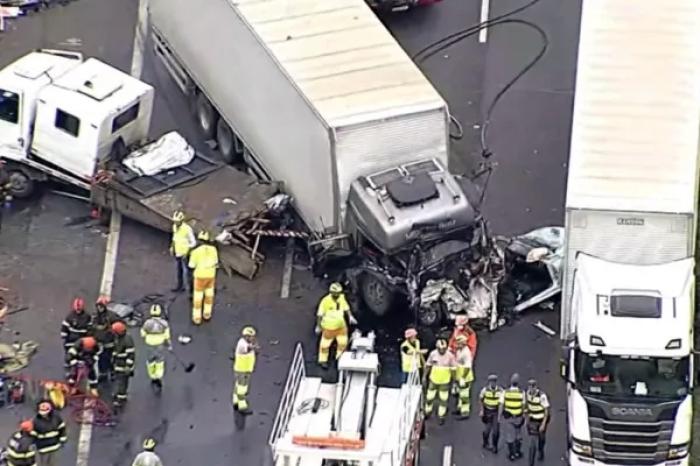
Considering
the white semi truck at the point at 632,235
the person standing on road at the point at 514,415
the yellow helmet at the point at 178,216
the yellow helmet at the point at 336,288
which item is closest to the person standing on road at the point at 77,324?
the yellow helmet at the point at 178,216

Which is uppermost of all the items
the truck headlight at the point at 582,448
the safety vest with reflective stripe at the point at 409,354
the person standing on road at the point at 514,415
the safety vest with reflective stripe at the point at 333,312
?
the safety vest with reflective stripe at the point at 333,312

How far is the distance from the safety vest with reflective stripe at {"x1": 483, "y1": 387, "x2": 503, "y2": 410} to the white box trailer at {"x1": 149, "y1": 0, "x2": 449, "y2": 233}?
4576 mm

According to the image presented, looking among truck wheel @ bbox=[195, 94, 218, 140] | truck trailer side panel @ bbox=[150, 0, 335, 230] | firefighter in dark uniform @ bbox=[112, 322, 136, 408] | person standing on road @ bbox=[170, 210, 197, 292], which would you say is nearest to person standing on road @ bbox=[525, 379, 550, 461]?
truck trailer side panel @ bbox=[150, 0, 335, 230]

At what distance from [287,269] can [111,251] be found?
2998 millimetres

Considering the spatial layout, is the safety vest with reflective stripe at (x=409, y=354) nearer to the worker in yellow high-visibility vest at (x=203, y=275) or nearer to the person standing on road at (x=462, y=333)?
the person standing on road at (x=462, y=333)

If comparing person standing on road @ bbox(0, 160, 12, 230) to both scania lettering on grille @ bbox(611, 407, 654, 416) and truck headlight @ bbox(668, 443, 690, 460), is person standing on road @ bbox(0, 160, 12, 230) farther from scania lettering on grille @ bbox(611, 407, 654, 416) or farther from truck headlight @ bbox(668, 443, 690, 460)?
truck headlight @ bbox(668, 443, 690, 460)

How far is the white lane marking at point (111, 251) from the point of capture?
2939 centimetres

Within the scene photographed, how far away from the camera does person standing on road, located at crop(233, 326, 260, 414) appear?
2928 cm

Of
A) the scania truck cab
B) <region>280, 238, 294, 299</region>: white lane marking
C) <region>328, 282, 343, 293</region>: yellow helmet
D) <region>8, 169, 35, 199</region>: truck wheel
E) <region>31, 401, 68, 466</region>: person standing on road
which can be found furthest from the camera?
<region>8, 169, 35, 199</region>: truck wheel

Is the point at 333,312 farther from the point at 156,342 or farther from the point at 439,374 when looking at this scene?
the point at 156,342

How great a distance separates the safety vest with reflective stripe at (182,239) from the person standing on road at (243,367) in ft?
7.23

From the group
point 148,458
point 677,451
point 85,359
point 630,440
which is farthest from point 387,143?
point 148,458

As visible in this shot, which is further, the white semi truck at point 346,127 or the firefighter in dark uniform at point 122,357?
the white semi truck at point 346,127

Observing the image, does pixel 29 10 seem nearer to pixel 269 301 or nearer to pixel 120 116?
pixel 120 116
